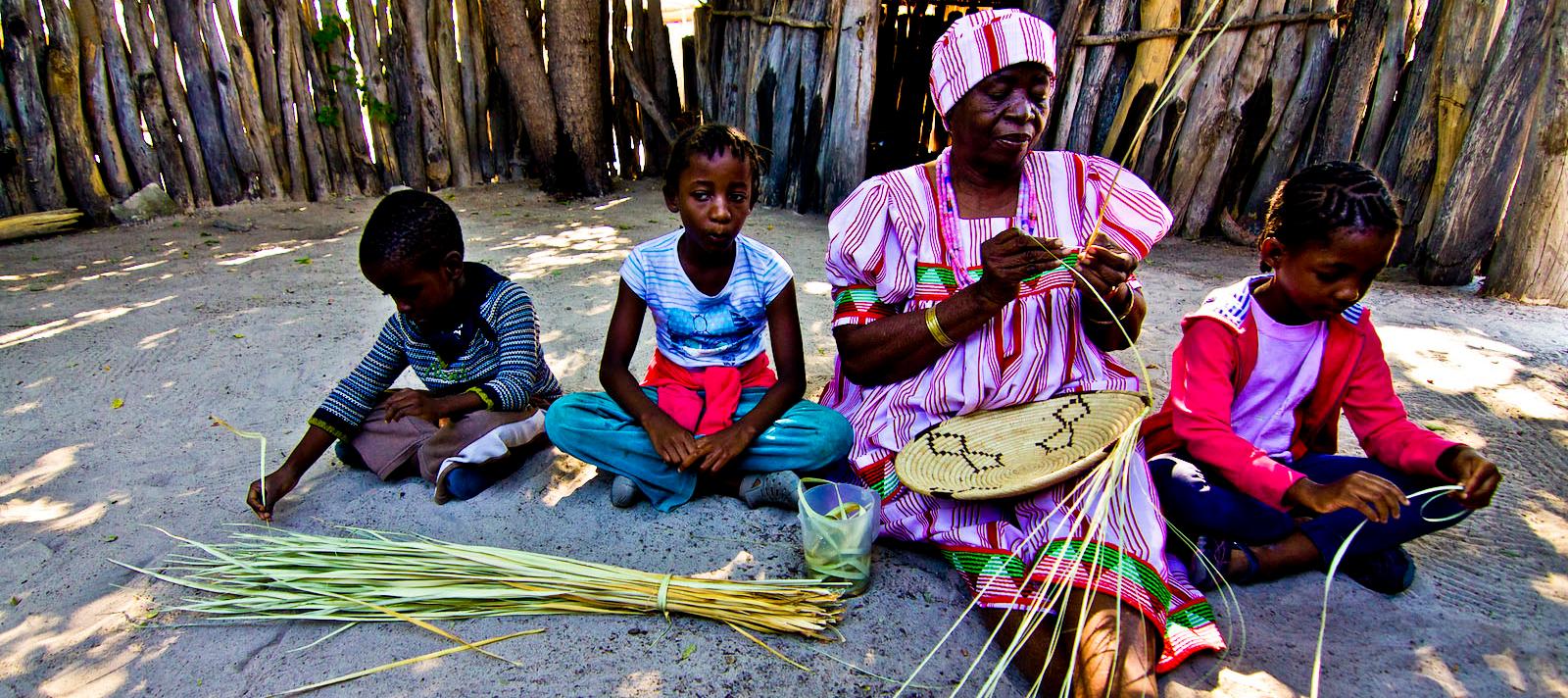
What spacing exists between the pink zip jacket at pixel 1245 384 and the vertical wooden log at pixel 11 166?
5.87 m

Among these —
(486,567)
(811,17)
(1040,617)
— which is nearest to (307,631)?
(486,567)

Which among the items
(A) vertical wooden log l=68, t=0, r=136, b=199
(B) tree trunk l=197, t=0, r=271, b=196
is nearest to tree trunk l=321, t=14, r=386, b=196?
(B) tree trunk l=197, t=0, r=271, b=196

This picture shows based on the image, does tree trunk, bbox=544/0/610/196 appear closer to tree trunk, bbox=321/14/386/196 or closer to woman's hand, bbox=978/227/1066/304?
tree trunk, bbox=321/14/386/196

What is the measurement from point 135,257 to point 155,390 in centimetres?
201

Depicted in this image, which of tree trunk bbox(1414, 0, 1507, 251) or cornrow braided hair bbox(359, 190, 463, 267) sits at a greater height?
tree trunk bbox(1414, 0, 1507, 251)

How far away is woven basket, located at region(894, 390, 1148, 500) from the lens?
6.02 ft

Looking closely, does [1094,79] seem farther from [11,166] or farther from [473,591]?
[11,166]

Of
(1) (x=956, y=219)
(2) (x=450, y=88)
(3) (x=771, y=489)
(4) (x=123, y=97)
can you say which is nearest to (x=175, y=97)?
(4) (x=123, y=97)

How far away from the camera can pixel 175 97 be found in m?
5.12

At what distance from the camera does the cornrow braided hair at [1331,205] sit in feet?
5.86

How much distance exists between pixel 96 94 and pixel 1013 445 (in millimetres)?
5496

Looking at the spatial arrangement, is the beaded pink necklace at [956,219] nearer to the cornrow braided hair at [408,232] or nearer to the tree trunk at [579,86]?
the cornrow braided hair at [408,232]

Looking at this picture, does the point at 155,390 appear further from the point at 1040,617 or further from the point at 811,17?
the point at 811,17

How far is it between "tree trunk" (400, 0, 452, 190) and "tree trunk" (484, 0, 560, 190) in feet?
1.44
